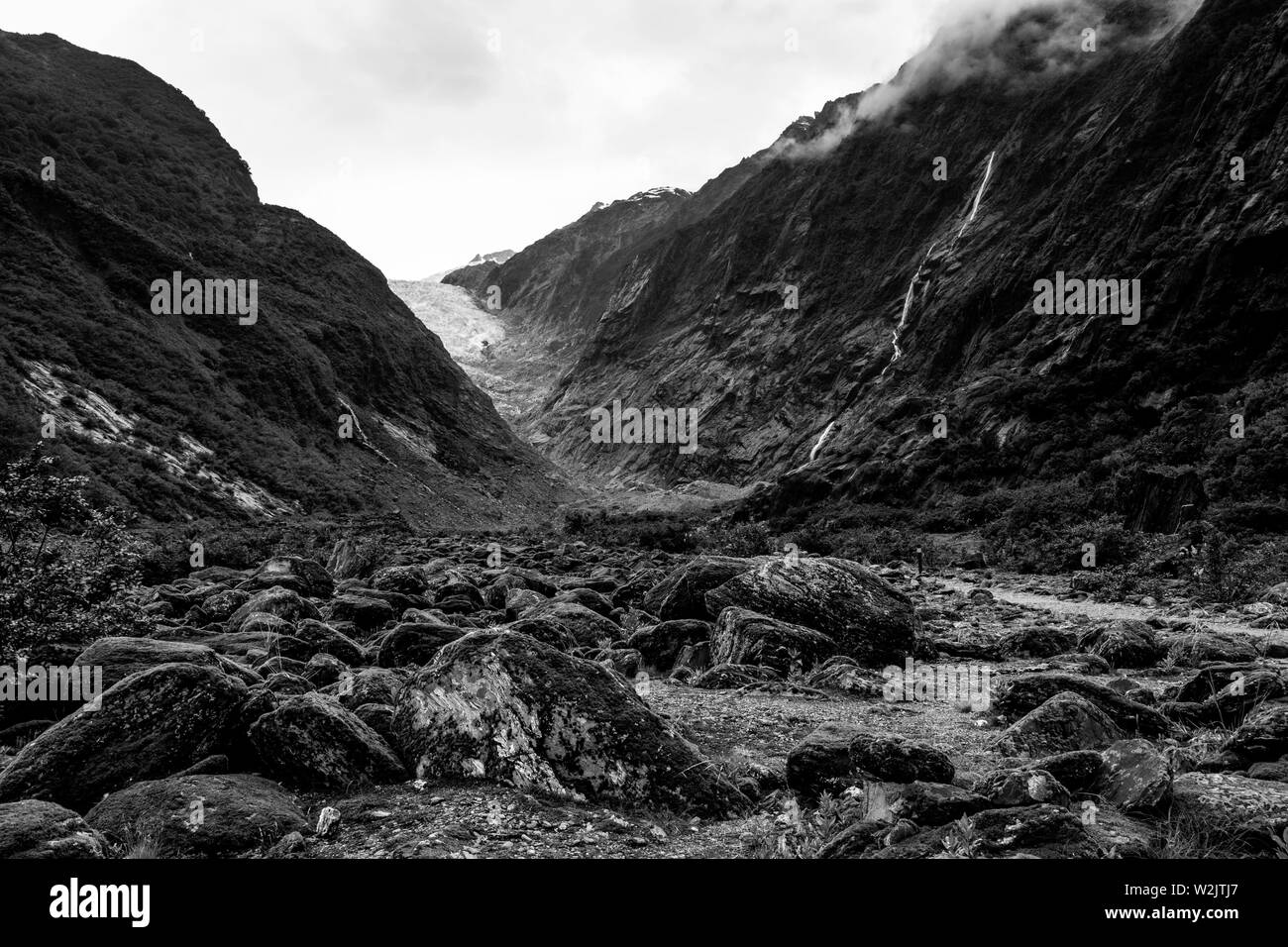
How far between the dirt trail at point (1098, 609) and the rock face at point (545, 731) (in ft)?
37.3

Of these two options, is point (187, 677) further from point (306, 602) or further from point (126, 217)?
point (126, 217)

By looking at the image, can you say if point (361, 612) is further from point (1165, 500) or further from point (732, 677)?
point (1165, 500)

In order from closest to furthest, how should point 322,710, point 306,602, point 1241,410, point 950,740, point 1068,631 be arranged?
point 322,710, point 950,740, point 1068,631, point 306,602, point 1241,410

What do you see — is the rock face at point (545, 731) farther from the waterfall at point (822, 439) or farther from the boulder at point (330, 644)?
the waterfall at point (822, 439)

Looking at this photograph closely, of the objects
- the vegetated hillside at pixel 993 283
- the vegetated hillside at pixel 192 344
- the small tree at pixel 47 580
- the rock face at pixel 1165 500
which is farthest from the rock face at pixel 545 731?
the vegetated hillside at pixel 192 344

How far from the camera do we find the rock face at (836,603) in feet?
39.1

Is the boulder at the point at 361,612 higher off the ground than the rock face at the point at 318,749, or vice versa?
the rock face at the point at 318,749

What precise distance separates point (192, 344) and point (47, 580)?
60827 mm

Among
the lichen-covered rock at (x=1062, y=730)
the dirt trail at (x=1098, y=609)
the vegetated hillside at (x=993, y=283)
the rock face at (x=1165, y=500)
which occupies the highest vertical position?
the vegetated hillside at (x=993, y=283)

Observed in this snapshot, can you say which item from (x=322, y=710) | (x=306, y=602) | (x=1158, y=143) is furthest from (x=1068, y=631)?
(x=1158, y=143)

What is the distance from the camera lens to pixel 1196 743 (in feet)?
19.9
